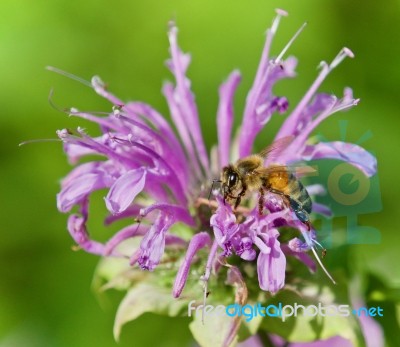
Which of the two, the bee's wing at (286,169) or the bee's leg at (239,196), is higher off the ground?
the bee's wing at (286,169)

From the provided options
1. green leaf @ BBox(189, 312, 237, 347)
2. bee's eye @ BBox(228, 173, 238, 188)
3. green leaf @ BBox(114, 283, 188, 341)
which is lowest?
green leaf @ BBox(189, 312, 237, 347)

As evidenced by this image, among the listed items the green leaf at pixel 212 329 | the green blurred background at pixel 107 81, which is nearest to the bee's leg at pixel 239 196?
the green leaf at pixel 212 329

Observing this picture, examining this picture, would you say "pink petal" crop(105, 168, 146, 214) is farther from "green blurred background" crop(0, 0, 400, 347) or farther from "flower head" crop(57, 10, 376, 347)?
"green blurred background" crop(0, 0, 400, 347)

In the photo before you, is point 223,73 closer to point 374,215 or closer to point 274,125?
point 274,125

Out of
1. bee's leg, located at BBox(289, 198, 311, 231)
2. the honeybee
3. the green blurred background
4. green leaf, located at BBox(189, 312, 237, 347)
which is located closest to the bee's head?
the honeybee

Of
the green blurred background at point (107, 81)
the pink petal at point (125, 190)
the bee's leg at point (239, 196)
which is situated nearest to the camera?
the pink petal at point (125, 190)

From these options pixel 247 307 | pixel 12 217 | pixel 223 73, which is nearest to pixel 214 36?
pixel 223 73

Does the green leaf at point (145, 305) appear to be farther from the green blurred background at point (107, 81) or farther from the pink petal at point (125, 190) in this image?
the green blurred background at point (107, 81)
